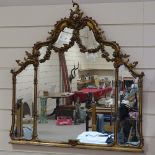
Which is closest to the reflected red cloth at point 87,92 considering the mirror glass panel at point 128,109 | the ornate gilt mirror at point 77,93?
the ornate gilt mirror at point 77,93

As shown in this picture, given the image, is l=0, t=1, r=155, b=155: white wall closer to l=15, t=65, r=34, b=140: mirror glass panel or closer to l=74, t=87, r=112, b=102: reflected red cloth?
l=15, t=65, r=34, b=140: mirror glass panel

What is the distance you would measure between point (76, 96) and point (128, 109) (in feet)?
1.07

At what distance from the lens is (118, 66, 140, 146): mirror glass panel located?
227 centimetres

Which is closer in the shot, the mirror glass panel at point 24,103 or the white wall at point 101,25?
the white wall at point 101,25

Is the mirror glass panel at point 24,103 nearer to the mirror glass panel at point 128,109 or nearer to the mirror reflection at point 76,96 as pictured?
the mirror reflection at point 76,96

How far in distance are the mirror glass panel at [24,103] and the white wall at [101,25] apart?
7 centimetres

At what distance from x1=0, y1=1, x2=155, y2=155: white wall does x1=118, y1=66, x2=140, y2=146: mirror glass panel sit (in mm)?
54

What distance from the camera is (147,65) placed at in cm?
226

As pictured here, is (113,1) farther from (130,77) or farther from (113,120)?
(113,120)

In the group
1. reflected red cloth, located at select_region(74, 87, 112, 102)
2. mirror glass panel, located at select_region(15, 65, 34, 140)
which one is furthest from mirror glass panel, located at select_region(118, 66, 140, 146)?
mirror glass panel, located at select_region(15, 65, 34, 140)

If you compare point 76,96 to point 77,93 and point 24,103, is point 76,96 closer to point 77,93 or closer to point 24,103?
point 77,93

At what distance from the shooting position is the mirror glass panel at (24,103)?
2416mm

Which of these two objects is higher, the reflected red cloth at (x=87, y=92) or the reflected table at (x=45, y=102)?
the reflected red cloth at (x=87, y=92)

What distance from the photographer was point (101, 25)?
2.32 m
